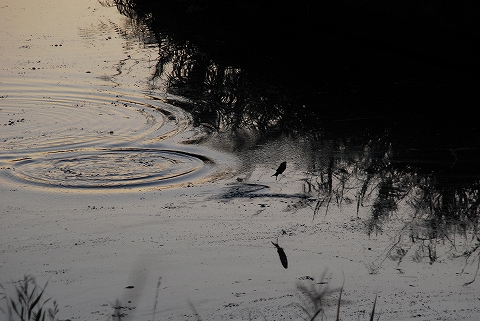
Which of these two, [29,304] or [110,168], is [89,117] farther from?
[29,304]

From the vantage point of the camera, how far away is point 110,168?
17.9ft

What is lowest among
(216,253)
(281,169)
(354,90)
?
→ (216,253)

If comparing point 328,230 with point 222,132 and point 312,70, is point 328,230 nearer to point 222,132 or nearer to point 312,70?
point 222,132

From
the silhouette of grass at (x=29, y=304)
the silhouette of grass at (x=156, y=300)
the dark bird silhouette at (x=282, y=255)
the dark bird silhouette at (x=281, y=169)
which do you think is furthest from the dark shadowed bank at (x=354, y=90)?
the silhouette of grass at (x=29, y=304)

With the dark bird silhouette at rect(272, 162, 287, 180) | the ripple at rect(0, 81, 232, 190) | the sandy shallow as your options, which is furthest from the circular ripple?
the dark bird silhouette at rect(272, 162, 287, 180)

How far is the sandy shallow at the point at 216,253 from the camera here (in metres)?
3.49

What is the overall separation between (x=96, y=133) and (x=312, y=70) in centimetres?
304

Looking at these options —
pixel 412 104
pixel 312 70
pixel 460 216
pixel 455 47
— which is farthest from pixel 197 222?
pixel 455 47

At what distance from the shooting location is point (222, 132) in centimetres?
636

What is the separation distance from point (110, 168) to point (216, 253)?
1.70 metres

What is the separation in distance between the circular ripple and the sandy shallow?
0.12 metres

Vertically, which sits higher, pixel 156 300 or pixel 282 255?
pixel 282 255

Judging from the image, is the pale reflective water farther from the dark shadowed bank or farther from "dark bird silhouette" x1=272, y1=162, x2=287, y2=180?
"dark bird silhouette" x1=272, y1=162, x2=287, y2=180

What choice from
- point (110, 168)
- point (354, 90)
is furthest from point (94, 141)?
point (354, 90)
